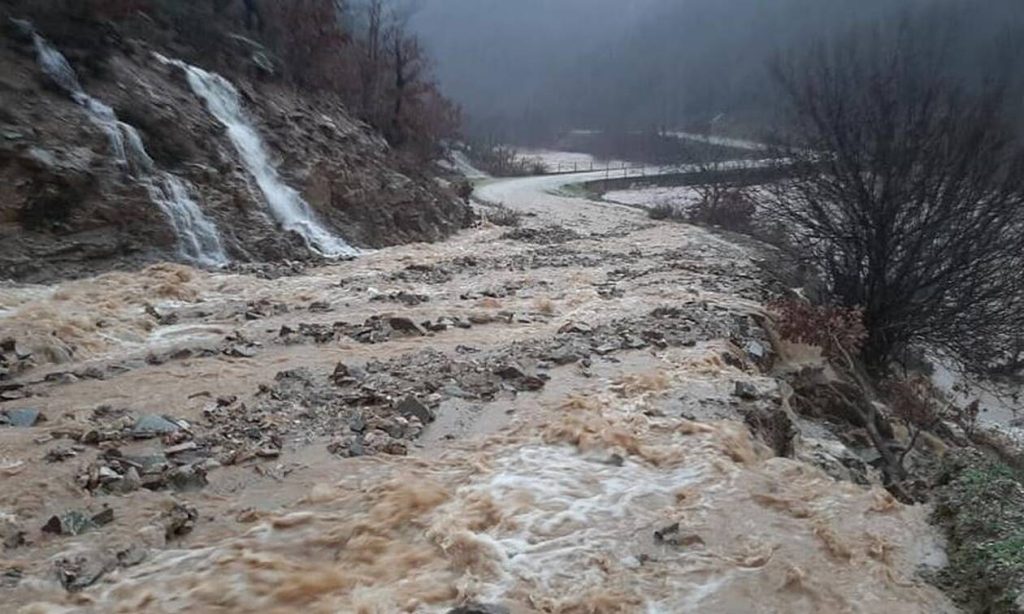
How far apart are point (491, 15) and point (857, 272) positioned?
6587 inches

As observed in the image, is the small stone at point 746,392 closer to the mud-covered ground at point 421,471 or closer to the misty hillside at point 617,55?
the mud-covered ground at point 421,471

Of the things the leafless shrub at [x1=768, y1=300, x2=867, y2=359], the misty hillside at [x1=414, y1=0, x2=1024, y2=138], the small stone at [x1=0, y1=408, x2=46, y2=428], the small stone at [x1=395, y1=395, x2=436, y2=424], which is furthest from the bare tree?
the misty hillside at [x1=414, y1=0, x2=1024, y2=138]

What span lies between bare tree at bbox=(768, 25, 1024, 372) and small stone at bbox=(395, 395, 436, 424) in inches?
316

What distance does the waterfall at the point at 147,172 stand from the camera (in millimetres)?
14273

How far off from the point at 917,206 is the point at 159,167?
43.3 ft

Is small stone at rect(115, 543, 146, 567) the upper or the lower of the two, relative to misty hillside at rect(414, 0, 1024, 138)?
lower

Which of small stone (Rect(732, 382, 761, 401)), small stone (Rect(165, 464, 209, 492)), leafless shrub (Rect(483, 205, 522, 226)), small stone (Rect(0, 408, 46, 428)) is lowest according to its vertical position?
small stone (Rect(165, 464, 209, 492))

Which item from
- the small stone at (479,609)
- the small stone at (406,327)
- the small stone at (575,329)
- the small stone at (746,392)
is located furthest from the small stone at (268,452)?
the small stone at (575,329)

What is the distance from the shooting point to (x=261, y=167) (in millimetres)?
18297

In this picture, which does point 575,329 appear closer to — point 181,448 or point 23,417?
point 181,448

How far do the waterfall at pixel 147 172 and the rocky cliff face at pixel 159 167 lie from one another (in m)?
0.17

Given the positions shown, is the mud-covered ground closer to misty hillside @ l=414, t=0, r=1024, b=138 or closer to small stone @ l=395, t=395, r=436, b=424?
small stone @ l=395, t=395, r=436, b=424

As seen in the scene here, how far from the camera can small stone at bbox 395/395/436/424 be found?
6840 millimetres

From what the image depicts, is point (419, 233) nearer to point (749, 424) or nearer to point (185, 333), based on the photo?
point (185, 333)
